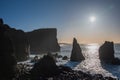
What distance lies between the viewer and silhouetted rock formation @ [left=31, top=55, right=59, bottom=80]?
4623cm

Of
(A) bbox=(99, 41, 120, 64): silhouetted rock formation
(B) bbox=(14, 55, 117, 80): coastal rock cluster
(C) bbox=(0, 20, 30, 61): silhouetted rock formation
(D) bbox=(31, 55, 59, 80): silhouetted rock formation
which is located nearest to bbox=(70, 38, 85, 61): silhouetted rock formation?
(A) bbox=(99, 41, 120, 64): silhouetted rock formation

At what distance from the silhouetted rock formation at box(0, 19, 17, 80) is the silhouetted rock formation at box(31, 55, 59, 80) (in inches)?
340

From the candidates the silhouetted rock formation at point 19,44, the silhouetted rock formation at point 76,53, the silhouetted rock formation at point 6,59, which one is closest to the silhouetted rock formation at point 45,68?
the silhouetted rock formation at point 6,59

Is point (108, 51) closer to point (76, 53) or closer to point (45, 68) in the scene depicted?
point (76, 53)

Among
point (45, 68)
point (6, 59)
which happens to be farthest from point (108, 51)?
point (6, 59)

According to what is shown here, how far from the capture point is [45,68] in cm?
4759

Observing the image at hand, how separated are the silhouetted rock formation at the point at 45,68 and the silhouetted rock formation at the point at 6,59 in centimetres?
862

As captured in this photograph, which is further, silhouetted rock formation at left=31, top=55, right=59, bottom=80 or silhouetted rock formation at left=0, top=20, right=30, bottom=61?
silhouetted rock formation at left=0, top=20, right=30, bottom=61

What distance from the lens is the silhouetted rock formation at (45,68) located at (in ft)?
152

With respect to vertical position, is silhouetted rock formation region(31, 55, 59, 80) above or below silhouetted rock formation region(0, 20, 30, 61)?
below

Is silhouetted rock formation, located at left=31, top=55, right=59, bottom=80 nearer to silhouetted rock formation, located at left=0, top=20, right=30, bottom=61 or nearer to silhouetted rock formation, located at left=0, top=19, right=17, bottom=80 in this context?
silhouetted rock formation, located at left=0, top=19, right=17, bottom=80

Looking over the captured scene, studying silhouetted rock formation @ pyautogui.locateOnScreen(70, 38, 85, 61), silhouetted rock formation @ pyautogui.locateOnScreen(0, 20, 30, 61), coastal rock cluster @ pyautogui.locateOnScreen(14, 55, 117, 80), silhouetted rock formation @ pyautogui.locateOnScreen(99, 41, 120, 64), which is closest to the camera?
coastal rock cluster @ pyautogui.locateOnScreen(14, 55, 117, 80)

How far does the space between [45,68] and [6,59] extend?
12.9m

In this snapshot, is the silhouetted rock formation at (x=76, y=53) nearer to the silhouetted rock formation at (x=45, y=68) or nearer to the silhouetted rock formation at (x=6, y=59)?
the silhouetted rock formation at (x=45, y=68)
